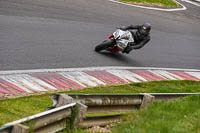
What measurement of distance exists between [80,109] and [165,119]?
1660 mm

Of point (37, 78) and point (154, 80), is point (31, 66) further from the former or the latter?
point (154, 80)

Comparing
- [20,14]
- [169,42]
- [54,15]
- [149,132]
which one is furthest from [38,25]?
[149,132]

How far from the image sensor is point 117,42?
41.6 ft

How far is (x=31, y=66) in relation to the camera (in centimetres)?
970

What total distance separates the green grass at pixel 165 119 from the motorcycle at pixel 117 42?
4.86 metres

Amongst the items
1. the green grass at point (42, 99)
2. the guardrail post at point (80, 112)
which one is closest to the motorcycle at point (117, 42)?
the green grass at point (42, 99)

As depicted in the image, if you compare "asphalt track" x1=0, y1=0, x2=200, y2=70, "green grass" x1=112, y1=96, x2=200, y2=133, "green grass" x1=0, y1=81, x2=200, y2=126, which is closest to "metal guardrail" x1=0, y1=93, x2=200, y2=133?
"green grass" x1=112, y1=96, x2=200, y2=133

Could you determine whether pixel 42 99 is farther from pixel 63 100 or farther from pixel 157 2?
pixel 157 2

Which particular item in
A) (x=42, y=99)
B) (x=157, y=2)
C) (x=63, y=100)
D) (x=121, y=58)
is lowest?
(x=42, y=99)

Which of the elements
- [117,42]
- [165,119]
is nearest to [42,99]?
[165,119]

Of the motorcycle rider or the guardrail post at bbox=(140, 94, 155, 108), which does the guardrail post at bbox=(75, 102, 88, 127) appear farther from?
the motorcycle rider

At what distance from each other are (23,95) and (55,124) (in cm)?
246

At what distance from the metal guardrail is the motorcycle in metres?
5.11

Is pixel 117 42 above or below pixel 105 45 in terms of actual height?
above
